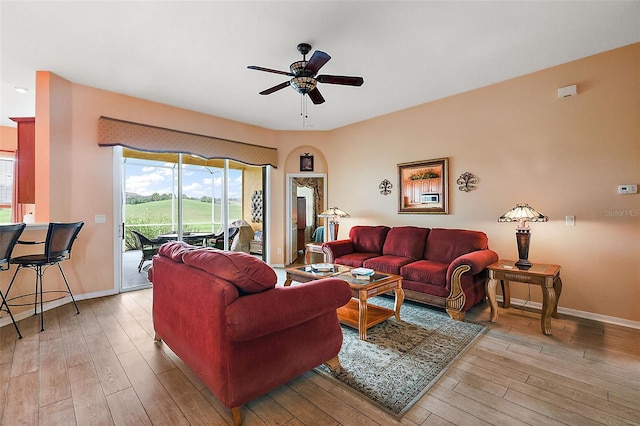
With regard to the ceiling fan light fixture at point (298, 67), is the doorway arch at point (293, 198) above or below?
below

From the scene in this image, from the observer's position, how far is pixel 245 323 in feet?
4.80

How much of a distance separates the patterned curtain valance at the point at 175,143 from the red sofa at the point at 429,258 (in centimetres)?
240

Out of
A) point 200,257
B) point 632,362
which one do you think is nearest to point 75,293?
point 200,257

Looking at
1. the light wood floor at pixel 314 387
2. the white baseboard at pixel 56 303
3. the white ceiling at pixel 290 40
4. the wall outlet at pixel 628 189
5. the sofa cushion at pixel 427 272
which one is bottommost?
the light wood floor at pixel 314 387

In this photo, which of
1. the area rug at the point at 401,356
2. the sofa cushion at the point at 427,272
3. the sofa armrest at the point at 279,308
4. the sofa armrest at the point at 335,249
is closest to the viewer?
the sofa armrest at the point at 279,308

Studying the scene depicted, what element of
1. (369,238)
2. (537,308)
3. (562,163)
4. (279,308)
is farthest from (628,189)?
(279,308)

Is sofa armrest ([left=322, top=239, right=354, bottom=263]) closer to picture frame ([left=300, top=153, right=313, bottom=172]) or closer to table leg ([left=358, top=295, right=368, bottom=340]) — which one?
table leg ([left=358, top=295, right=368, bottom=340])

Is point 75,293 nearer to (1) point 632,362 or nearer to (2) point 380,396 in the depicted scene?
(2) point 380,396

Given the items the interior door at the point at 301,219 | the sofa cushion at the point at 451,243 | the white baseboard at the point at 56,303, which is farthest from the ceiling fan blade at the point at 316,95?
the white baseboard at the point at 56,303

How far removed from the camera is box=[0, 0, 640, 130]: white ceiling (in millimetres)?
2402

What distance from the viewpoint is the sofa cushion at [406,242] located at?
408 centimetres

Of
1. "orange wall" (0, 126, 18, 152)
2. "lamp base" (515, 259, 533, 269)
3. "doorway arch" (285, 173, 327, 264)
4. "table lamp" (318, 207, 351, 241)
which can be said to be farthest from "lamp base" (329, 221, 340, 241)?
"orange wall" (0, 126, 18, 152)

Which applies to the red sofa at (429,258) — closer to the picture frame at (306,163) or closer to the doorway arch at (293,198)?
the doorway arch at (293,198)

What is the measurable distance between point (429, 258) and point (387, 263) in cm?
66
